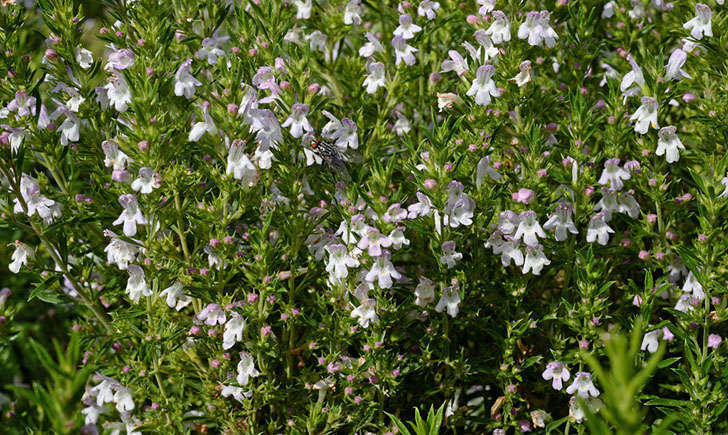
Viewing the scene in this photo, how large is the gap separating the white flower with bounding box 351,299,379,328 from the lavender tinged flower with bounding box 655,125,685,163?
1.25 m

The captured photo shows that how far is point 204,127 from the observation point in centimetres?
230

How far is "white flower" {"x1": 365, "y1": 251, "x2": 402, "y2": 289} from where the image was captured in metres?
2.21

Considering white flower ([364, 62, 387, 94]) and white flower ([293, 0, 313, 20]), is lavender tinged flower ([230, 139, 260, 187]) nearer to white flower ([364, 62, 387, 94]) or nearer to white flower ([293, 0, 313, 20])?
white flower ([364, 62, 387, 94])

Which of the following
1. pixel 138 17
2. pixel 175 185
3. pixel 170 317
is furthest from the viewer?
pixel 170 317

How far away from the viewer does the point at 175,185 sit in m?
2.29

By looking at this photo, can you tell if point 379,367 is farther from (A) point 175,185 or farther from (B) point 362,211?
(A) point 175,185

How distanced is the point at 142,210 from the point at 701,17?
2.34 meters

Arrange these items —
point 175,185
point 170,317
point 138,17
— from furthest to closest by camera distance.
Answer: point 170,317 → point 138,17 → point 175,185

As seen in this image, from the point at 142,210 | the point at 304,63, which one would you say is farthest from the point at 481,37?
the point at 142,210

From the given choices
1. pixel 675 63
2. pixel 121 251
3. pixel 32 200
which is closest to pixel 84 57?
pixel 32 200

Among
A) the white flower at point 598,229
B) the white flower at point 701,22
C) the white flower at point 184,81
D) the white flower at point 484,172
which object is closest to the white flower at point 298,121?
Result: the white flower at point 184,81

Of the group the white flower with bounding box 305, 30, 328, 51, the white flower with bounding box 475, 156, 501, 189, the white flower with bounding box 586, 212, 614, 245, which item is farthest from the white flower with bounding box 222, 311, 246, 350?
the white flower with bounding box 586, 212, 614, 245

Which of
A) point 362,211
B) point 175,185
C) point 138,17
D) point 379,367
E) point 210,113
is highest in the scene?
point 138,17

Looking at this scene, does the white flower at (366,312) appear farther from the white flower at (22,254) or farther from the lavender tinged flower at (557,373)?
the white flower at (22,254)
